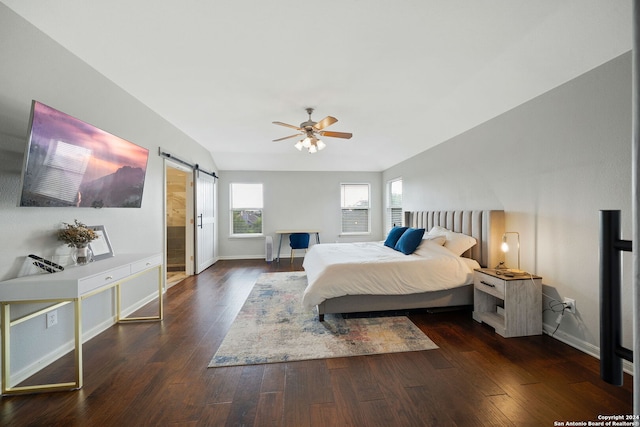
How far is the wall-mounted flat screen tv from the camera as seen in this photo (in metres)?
1.88

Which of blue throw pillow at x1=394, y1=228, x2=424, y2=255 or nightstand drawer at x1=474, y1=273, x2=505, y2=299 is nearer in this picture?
nightstand drawer at x1=474, y1=273, x2=505, y2=299

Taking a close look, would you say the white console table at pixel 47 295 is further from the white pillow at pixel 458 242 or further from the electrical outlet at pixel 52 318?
the white pillow at pixel 458 242

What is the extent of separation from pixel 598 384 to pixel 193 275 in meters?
5.24

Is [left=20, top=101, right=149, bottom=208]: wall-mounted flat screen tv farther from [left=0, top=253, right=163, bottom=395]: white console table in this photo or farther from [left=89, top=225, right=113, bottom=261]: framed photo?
[left=0, top=253, right=163, bottom=395]: white console table

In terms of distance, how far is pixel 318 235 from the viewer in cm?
679

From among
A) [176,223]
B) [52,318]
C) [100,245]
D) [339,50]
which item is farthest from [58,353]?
[176,223]

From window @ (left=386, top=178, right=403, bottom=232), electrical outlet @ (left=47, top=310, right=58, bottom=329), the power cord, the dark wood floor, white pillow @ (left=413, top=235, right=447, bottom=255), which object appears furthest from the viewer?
window @ (left=386, top=178, right=403, bottom=232)

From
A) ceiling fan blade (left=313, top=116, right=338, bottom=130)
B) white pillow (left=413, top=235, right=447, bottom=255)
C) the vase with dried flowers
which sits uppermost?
ceiling fan blade (left=313, top=116, right=338, bottom=130)

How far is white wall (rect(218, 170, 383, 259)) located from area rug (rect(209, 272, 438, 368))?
11.5 ft

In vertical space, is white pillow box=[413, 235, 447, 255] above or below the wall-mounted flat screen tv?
below

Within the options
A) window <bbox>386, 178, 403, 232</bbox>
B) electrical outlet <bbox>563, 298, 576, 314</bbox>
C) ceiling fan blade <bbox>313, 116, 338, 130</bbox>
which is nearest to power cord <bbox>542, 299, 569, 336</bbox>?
electrical outlet <bbox>563, 298, 576, 314</bbox>

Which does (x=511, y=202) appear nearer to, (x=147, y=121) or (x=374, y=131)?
(x=374, y=131)

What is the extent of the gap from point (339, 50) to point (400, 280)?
7.57 feet

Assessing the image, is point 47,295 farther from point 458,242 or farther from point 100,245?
point 458,242
